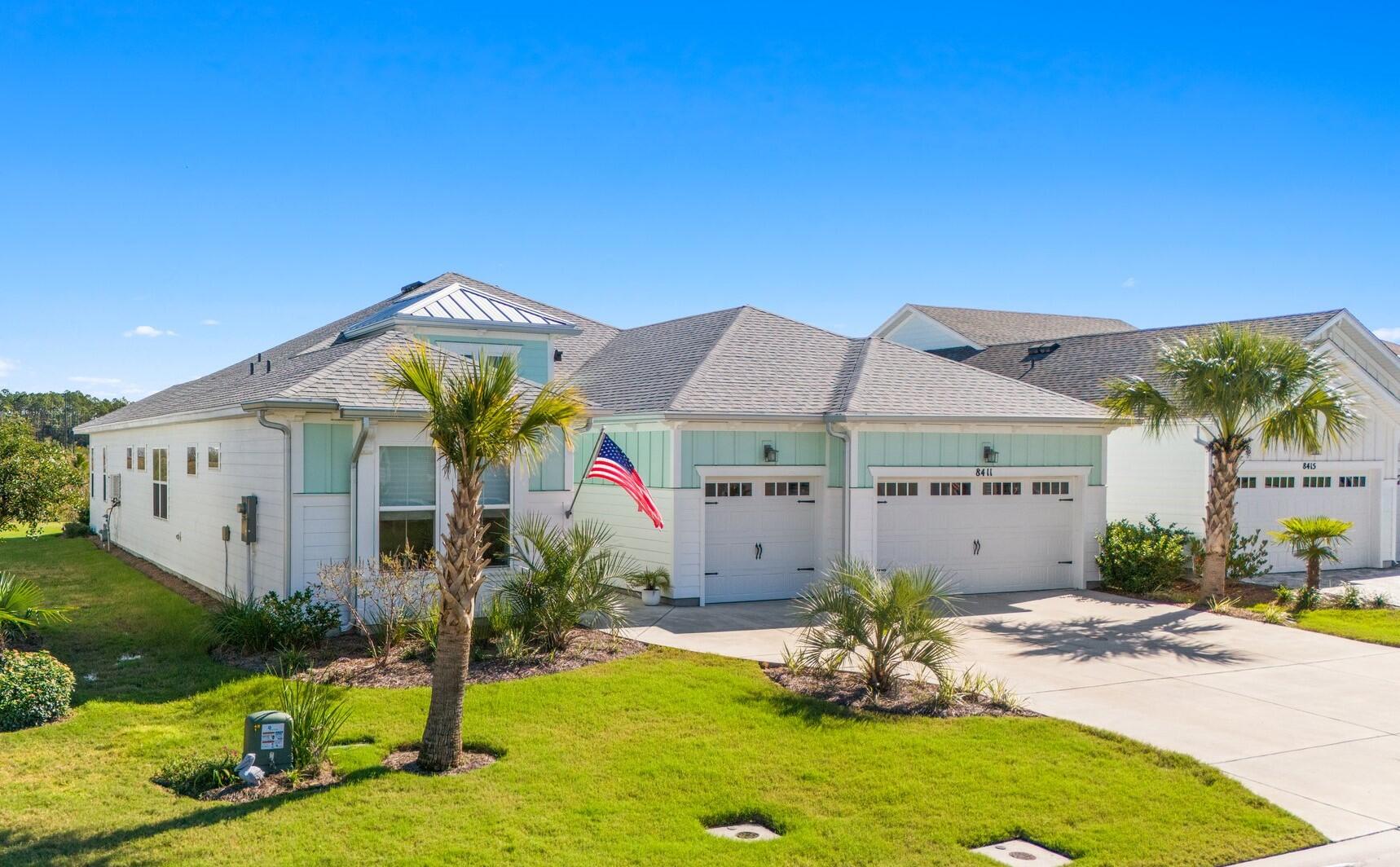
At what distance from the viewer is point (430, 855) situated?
242 inches

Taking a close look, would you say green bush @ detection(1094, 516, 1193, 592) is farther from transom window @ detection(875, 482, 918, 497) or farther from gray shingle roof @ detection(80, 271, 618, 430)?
gray shingle roof @ detection(80, 271, 618, 430)

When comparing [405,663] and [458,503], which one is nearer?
[458,503]

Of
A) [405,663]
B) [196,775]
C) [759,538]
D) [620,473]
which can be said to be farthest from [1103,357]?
[196,775]

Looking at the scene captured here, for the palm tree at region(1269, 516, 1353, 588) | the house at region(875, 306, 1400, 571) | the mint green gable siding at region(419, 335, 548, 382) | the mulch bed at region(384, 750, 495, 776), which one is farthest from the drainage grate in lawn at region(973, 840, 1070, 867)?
the house at region(875, 306, 1400, 571)

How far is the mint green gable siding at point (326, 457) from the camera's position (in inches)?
500

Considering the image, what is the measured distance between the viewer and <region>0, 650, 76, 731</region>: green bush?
8.93m

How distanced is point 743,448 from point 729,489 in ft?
2.38

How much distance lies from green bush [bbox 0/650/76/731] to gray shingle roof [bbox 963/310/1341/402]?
1897 centimetres

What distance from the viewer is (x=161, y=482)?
65.7 feet

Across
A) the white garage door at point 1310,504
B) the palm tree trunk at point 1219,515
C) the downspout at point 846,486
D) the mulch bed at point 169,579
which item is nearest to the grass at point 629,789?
the mulch bed at point 169,579

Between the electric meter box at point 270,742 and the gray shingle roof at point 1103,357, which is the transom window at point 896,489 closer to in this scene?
the gray shingle roof at point 1103,357

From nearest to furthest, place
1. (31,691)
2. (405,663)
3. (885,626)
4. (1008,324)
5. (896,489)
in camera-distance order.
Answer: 1. (31,691)
2. (885,626)
3. (405,663)
4. (896,489)
5. (1008,324)

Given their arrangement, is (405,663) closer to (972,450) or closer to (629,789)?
(629,789)

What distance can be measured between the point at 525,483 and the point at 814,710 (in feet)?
19.9
